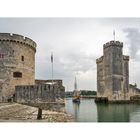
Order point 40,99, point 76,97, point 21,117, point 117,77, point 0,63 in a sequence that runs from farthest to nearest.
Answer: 1. point 76,97
2. point 117,77
3. point 0,63
4. point 40,99
5. point 21,117

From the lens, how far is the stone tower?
93.8 ft

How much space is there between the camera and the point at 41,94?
12445mm

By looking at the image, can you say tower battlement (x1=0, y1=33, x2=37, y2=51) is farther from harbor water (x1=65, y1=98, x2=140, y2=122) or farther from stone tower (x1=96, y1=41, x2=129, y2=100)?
stone tower (x1=96, y1=41, x2=129, y2=100)

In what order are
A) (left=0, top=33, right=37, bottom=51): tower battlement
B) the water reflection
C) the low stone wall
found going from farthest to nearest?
(left=0, top=33, right=37, bottom=51): tower battlement < the water reflection < the low stone wall

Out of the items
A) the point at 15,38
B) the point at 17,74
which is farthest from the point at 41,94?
the point at 15,38

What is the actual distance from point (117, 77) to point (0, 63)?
17.2 meters

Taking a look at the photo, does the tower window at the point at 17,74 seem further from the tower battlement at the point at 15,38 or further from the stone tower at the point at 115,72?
the stone tower at the point at 115,72

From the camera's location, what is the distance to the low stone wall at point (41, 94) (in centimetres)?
1229

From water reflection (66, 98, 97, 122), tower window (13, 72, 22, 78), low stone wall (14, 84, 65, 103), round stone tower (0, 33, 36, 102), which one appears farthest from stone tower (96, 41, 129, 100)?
low stone wall (14, 84, 65, 103)

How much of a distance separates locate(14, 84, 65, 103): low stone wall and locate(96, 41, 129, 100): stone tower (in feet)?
55.3

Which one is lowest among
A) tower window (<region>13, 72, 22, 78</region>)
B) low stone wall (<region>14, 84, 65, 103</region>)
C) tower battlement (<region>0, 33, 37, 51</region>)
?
low stone wall (<region>14, 84, 65, 103</region>)
